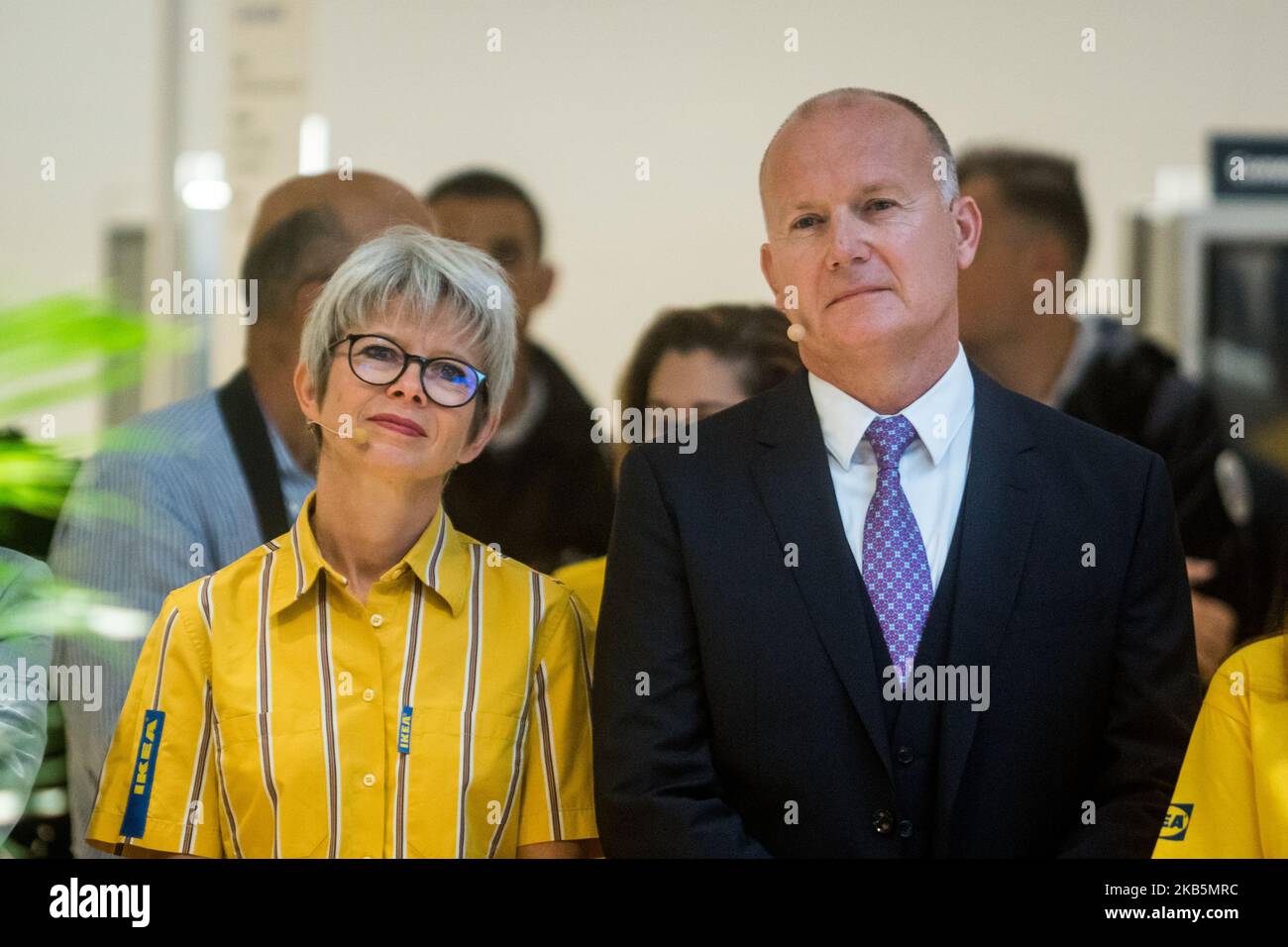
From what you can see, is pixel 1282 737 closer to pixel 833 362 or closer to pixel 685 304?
pixel 833 362

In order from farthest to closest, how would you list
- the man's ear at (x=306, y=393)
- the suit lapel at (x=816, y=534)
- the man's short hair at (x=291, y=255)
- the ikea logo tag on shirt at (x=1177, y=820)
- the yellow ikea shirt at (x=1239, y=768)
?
1. the man's short hair at (x=291, y=255)
2. the man's ear at (x=306, y=393)
3. the suit lapel at (x=816, y=534)
4. the ikea logo tag on shirt at (x=1177, y=820)
5. the yellow ikea shirt at (x=1239, y=768)

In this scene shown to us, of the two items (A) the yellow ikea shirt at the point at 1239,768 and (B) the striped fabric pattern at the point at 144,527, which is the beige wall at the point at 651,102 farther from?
(A) the yellow ikea shirt at the point at 1239,768

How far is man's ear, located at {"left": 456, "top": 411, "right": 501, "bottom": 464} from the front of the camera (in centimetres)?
324

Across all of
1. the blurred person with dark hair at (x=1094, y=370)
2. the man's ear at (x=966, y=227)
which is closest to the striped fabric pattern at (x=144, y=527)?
the man's ear at (x=966, y=227)

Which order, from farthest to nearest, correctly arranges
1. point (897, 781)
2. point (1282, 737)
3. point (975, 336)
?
point (975, 336) < point (897, 781) < point (1282, 737)

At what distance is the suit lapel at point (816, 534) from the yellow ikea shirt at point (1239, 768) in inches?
22.3

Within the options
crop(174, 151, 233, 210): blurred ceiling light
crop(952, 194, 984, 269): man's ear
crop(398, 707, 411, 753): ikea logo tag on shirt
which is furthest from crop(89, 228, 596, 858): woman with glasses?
crop(952, 194, 984, 269): man's ear

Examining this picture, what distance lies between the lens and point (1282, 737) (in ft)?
8.96

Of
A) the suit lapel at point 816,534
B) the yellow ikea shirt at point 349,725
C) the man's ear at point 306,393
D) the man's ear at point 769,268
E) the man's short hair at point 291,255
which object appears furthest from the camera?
the man's short hair at point 291,255

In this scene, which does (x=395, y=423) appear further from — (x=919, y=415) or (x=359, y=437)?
(x=919, y=415)

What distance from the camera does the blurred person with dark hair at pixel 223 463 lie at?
338cm

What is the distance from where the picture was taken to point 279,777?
122 inches
